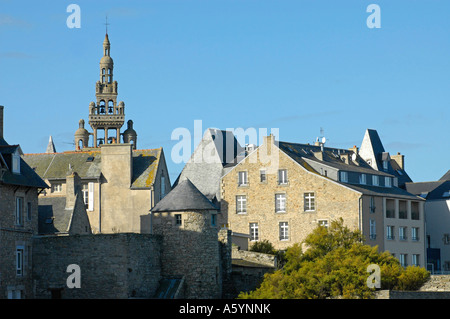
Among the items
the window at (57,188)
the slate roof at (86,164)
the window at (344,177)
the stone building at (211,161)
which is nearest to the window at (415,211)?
the window at (344,177)

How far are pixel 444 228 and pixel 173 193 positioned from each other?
111ft

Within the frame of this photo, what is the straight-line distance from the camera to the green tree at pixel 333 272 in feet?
189

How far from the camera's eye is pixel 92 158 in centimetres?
7612

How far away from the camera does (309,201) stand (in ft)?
251

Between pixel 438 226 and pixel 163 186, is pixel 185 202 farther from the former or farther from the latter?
pixel 438 226

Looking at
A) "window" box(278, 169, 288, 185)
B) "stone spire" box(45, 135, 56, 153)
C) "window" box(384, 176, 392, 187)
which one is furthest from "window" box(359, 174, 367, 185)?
"stone spire" box(45, 135, 56, 153)

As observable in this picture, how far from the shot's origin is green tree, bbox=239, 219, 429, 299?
5750 centimetres

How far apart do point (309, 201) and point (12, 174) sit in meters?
27.2

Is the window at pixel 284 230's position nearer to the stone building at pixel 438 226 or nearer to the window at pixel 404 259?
the window at pixel 404 259

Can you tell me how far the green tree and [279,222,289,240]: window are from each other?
10.6m

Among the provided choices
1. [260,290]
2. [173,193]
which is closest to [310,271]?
[260,290]

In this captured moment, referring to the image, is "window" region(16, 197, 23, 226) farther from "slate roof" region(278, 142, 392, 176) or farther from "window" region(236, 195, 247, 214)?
"slate roof" region(278, 142, 392, 176)
